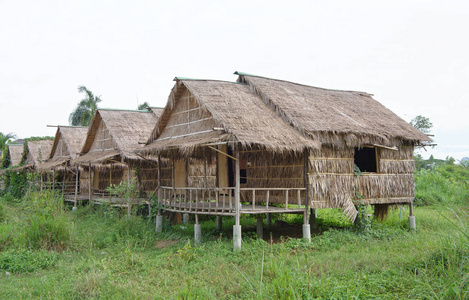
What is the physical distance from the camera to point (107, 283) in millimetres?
7266

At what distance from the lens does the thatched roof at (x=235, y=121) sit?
9.95 metres

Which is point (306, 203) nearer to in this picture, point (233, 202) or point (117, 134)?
point (233, 202)

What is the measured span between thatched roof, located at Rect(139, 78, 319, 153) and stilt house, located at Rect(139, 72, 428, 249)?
0.03 metres

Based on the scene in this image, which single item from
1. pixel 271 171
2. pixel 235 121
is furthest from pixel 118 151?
pixel 235 121

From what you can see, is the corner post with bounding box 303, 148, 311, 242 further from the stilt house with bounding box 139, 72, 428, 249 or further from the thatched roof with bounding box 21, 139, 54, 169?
the thatched roof with bounding box 21, 139, 54, 169

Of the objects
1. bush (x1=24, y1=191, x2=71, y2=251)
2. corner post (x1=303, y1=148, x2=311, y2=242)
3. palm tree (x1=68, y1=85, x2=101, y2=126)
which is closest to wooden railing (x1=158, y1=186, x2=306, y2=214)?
corner post (x1=303, y1=148, x2=311, y2=242)

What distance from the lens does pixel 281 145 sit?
9953 mm

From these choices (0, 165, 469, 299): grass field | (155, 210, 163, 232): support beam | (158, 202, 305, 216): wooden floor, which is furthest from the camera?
(155, 210, 163, 232): support beam

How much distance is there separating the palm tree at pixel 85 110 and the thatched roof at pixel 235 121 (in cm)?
2097

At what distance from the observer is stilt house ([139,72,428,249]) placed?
10.4m

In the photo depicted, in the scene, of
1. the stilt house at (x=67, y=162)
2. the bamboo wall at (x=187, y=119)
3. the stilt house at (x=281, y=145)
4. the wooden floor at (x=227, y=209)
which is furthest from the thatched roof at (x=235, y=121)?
the stilt house at (x=67, y=162)

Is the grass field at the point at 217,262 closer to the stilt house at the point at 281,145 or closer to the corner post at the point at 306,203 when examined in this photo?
the corner post at the point at 306,203

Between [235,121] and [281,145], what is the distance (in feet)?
4.62

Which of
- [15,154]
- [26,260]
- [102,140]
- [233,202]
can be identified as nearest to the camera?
[26,260]
